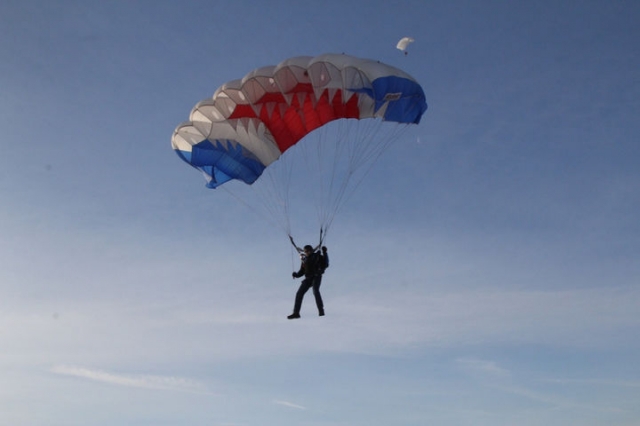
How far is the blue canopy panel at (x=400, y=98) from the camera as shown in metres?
18.8

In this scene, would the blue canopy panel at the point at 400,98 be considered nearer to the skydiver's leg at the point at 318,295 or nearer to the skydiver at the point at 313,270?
the skydiver at the point at 313,270

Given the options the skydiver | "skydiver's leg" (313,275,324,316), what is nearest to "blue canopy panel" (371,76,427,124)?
the skydiver

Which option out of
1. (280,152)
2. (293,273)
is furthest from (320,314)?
(280,152)

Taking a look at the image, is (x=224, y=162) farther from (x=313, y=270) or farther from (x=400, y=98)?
(x=400, y=98)

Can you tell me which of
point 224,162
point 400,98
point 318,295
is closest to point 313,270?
point 318,295

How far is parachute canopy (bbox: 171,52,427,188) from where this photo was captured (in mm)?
18656

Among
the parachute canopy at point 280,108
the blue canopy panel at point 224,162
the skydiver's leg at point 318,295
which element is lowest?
the skydiver's leg at point 318,295

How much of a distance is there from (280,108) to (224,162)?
2387mm

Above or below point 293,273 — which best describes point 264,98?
above

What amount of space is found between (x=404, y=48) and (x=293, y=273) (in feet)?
20.1

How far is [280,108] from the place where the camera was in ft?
66.1

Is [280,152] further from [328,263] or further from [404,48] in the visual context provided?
[404,48]

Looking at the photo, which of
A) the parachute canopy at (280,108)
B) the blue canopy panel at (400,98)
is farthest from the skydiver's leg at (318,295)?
the blue canopy panel at (400,98)

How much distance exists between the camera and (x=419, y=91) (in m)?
19.4
